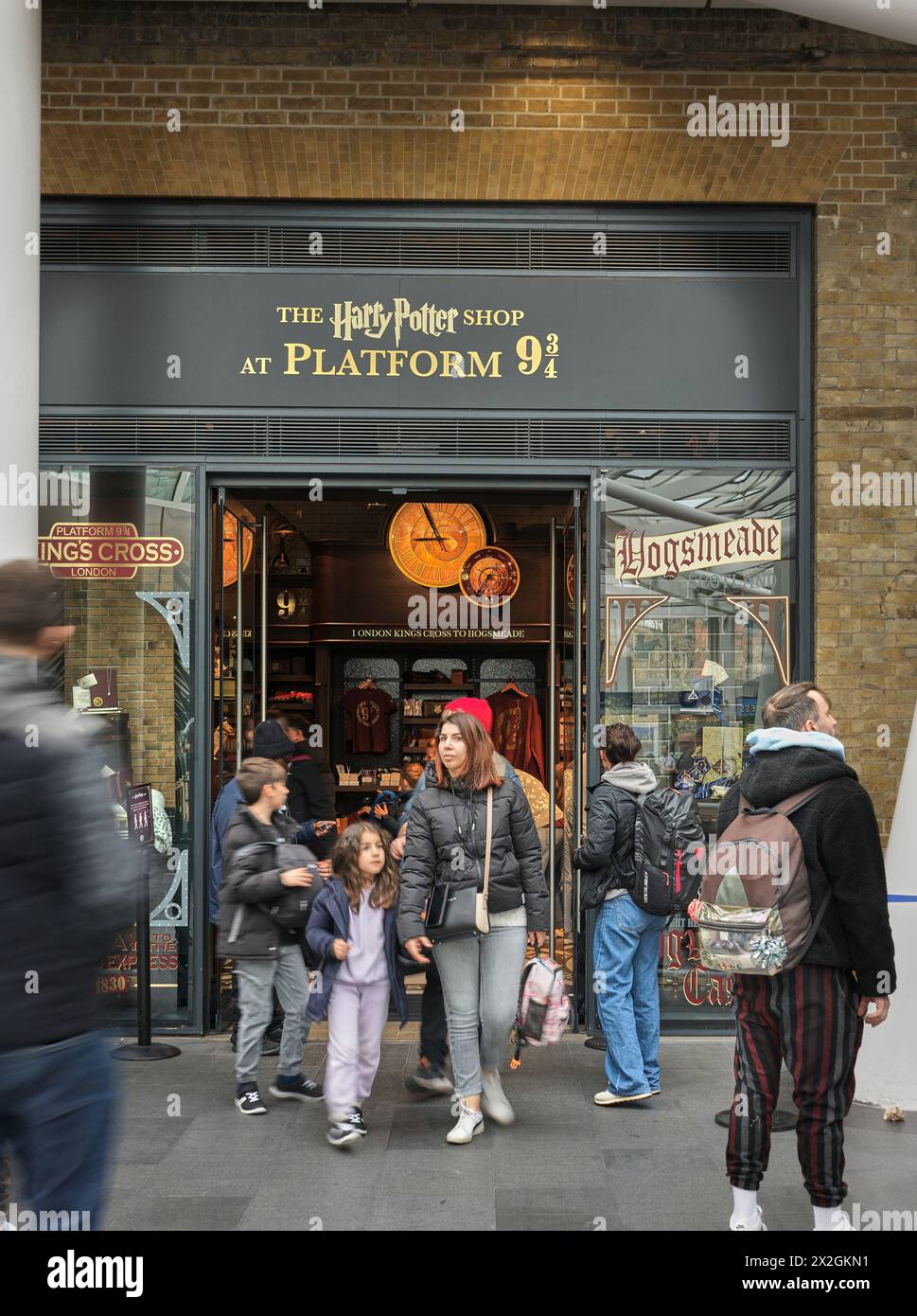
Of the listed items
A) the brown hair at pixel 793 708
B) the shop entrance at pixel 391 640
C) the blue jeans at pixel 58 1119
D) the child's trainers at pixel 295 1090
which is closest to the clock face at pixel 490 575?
the shop entrance at pixel 391 640

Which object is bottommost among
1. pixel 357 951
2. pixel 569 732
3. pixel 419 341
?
pixel 357 951

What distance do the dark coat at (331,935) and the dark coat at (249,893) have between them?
23cm

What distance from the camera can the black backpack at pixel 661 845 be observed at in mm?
5988

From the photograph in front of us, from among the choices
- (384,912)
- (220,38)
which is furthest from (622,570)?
(220,38)

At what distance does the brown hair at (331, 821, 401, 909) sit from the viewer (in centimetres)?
573

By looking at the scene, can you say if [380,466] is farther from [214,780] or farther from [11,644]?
[11,644]

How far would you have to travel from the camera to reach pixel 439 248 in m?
7.66

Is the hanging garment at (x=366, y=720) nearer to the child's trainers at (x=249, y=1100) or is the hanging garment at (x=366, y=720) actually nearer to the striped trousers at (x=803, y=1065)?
the child's trainers at (x=249, y=1100)

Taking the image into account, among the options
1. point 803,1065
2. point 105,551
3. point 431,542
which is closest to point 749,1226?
point 803,1065

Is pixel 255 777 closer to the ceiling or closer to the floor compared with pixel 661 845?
closer to the ceiling

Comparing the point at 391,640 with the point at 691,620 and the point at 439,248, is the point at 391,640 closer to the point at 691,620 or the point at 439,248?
the point at 691,620

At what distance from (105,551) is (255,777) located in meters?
2.35

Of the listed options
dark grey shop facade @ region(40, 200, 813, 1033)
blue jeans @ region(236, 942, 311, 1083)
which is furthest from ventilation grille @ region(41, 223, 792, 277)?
blue jeans @ region(236, 942, 311, 1083)

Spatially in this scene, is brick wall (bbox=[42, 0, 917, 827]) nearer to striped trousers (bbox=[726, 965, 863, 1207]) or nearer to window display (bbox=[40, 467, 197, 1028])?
window display (bbox=[40, 467, 197, 1028])
